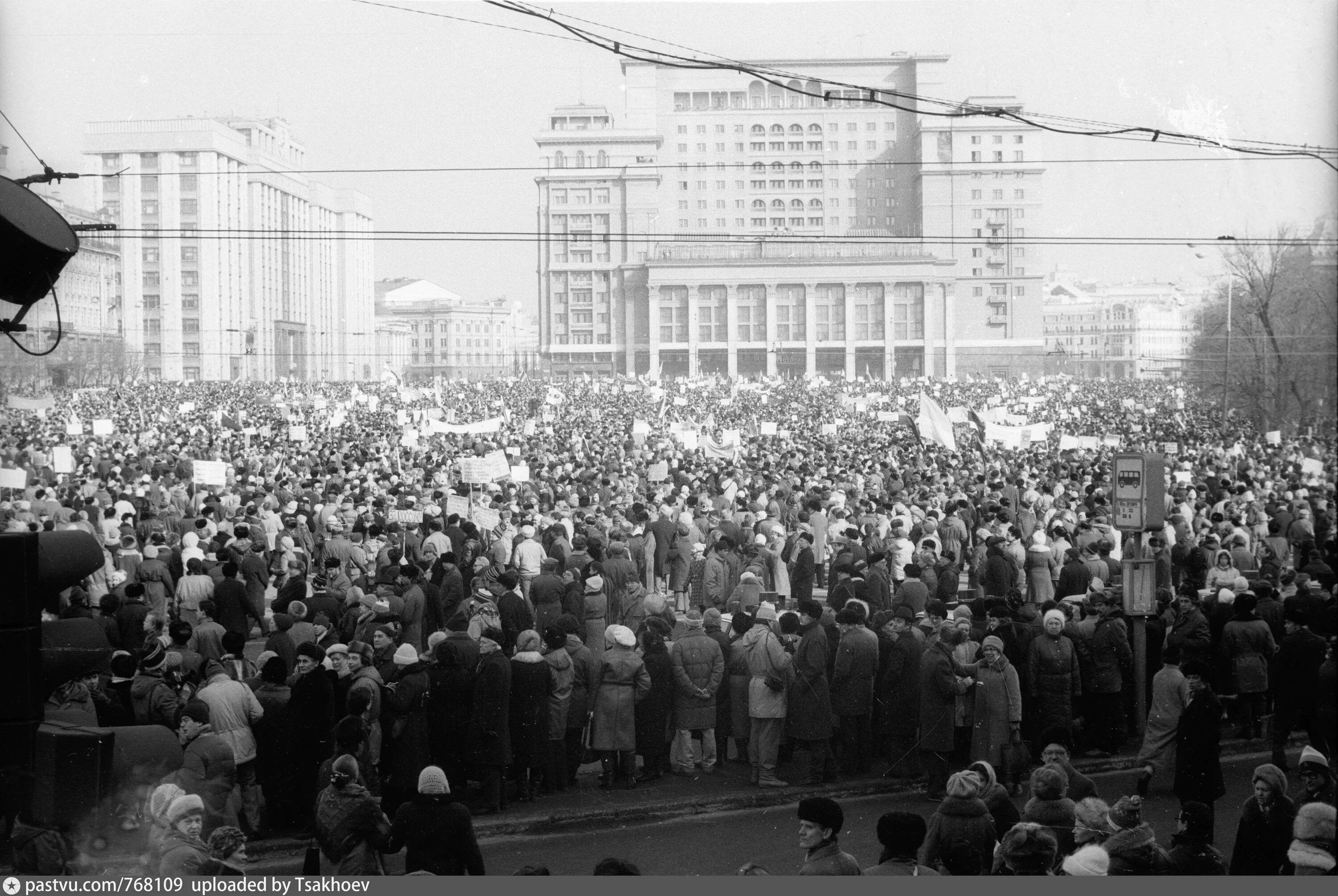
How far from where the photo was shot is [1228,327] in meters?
21.5

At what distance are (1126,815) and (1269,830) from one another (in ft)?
2.49

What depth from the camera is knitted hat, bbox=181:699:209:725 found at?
6812mm

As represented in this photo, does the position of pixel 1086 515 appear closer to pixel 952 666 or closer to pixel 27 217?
pixel 952 666

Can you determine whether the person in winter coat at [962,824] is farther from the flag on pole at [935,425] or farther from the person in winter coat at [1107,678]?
the flag on pole at [935,425]

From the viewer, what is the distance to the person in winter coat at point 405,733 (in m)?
8.08

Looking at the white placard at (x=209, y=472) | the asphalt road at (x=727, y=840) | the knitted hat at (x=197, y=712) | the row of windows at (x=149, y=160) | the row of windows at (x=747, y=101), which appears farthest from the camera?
the row of windows at (x=747, y=101)

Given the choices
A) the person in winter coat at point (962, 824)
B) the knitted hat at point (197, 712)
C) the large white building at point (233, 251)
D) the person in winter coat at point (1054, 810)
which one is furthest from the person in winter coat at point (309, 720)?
the large white building at point (233, 251)

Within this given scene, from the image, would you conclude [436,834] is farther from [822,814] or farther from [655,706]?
[655,706]

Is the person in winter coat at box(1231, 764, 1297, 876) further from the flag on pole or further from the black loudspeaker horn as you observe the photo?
the flag on pole

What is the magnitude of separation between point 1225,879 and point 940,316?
99457 mm

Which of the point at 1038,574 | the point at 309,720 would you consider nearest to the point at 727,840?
the point at 309,720

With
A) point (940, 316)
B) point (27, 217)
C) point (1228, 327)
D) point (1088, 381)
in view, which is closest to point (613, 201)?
point (940, 316)

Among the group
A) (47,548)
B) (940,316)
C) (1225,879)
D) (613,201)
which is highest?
(613,201)

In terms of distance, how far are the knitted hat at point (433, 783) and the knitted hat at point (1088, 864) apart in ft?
8.68
